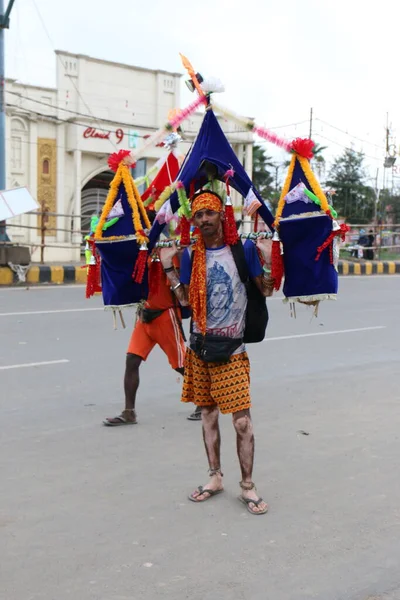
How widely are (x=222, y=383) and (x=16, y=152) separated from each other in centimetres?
2154

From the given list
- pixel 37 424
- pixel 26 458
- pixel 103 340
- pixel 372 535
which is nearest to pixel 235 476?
pixel 372 535

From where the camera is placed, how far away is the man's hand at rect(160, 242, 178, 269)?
4215mm

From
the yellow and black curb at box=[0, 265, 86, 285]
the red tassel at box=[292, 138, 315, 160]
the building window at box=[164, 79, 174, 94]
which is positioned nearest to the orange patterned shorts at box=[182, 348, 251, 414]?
the red tassel at box=[292, 138, 315, 160]

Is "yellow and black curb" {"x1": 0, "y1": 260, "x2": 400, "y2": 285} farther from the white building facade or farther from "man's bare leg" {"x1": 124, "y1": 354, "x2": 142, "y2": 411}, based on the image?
"man's bare leg" {"x1": 124, "y1": 354, "x2": 142, "y2": 411}

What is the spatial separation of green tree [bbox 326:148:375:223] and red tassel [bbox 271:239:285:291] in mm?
36058

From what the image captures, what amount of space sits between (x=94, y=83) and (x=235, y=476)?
23.2 metres

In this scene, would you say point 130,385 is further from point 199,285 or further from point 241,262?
point 241,262

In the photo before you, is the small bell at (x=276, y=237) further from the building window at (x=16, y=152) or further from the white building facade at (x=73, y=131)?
the building window at (x=16, y=152)

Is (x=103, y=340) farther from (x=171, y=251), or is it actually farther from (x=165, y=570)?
(x=165, y=570)

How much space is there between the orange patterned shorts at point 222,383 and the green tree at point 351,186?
3613 centimetres

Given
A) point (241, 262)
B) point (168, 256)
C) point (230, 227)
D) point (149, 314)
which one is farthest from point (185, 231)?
point (149, 314)

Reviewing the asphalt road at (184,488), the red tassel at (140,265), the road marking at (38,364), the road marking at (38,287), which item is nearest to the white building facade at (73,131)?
the road marking at (38,287)

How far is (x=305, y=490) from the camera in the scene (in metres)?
4.08

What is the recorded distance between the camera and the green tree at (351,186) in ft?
128
